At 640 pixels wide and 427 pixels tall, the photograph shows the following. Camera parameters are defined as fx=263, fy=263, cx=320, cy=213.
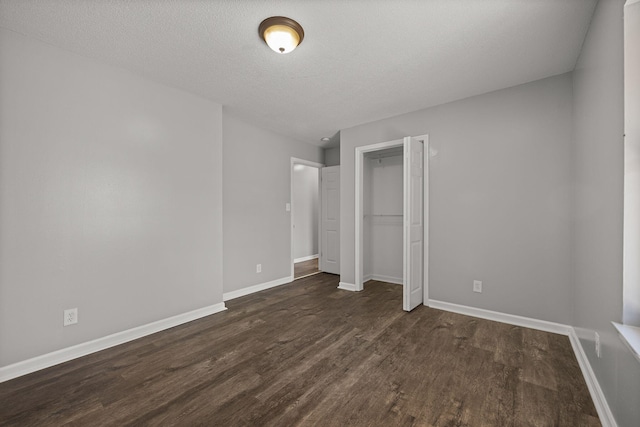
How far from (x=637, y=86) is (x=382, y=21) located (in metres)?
1.46

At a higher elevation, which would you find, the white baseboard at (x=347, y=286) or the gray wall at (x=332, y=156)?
the gray wall at (x=332, y=156)

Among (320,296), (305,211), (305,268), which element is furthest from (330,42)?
(305,211)

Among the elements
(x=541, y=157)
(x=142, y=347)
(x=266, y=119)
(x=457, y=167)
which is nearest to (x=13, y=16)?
(x=266, y=119)

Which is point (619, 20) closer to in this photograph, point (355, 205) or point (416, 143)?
point (416, 143)

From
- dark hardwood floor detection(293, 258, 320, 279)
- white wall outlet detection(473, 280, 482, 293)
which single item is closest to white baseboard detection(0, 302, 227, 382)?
dark hardwood floor detection(293, 258, 320, 279)

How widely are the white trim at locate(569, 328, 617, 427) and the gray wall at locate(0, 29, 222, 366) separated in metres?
3.45

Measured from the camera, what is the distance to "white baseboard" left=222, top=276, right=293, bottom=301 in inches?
147

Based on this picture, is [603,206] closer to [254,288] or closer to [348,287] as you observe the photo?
[348,287]

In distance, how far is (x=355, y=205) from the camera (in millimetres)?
4133

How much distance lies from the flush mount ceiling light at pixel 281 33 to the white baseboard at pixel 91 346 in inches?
113

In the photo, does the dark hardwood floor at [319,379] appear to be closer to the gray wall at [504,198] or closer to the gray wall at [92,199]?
the gray wall at [92,199]

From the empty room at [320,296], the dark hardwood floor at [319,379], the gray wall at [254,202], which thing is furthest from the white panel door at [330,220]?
the dark hardwood floor at [319,379]

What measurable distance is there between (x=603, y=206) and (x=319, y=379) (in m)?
2.20

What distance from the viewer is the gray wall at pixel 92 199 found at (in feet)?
6.53
